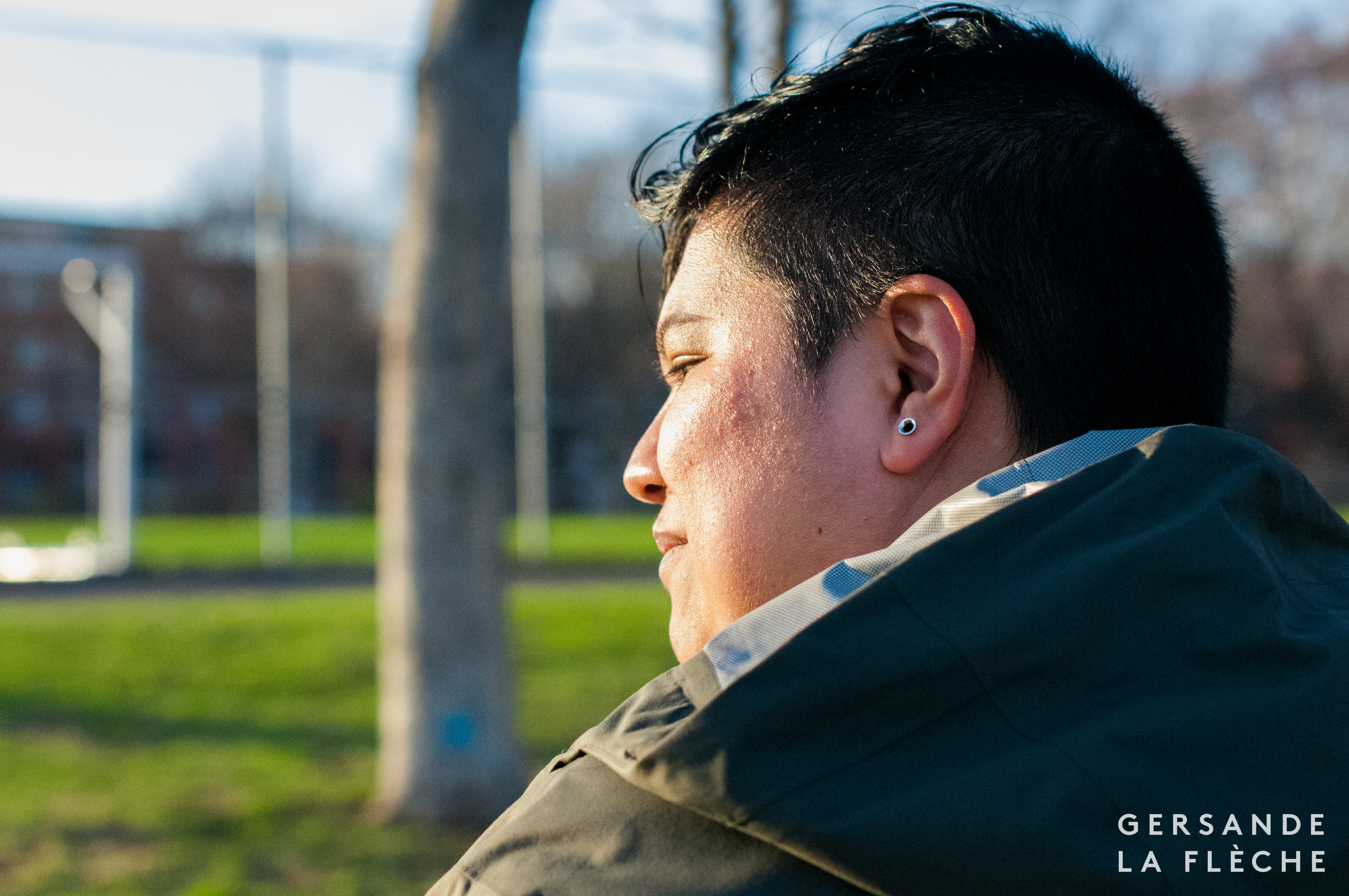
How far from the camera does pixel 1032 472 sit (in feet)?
3.02

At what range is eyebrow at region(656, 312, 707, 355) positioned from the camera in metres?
1.20

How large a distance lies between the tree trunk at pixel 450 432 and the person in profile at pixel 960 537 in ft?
11.1

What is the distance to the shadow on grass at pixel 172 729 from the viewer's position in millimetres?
5961

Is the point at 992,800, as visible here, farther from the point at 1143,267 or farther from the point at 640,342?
the point at 640,342

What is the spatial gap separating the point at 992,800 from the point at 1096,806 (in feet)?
0.22

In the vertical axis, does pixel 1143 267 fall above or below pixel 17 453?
below

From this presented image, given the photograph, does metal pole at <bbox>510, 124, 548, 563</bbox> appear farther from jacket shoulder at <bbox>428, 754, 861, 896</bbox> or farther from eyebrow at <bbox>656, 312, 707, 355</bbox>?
jacket shoulder at <bbox>428, 754, 861, 896</bbox>

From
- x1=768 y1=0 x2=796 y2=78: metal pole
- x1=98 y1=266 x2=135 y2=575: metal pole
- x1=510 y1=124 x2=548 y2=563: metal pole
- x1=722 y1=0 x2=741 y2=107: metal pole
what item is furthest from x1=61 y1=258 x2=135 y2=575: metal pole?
x1=768 y1=0 x2=796 y2=78: metal pole

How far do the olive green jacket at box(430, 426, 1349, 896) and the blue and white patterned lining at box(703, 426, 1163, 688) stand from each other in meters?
0.02

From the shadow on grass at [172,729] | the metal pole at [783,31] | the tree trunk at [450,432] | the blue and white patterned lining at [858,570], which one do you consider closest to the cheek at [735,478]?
the blue and white patterned lining at [858,570]

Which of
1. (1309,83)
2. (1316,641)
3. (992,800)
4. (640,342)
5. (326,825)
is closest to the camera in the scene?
(992,800)

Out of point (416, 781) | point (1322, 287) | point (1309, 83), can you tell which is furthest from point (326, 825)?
point (1322, 287)

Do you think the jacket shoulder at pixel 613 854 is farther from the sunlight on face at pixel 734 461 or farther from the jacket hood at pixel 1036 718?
the sunlight on face at pixel 734 461

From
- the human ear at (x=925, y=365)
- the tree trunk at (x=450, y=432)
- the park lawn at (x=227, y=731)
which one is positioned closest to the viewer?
the human ear at (x=925, y=365)
